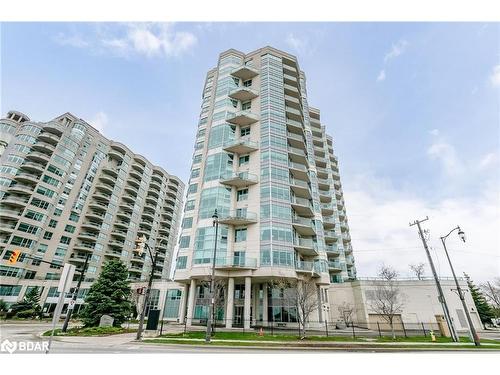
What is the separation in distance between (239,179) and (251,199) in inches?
128

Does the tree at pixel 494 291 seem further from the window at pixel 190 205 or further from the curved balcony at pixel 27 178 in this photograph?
the curved balcony at pixel 27 178

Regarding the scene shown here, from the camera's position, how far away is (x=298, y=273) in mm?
33250

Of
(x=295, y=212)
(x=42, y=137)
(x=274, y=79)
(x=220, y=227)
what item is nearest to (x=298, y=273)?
(x=295, y=212)

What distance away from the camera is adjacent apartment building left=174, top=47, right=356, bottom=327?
107ft

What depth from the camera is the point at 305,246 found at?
3538 centimetres

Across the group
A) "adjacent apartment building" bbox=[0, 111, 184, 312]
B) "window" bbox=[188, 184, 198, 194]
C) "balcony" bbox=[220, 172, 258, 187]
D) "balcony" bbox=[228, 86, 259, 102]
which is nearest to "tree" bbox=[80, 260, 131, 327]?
"window" bbox=[188, 184, 198, 194]

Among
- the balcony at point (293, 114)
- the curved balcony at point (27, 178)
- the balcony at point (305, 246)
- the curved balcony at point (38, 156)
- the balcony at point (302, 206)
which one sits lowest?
the balcony at point (305, 246)

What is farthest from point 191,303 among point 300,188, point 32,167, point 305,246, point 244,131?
point 32,167

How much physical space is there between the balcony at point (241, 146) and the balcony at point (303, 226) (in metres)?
12.5

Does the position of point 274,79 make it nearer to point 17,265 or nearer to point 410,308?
point 410,308

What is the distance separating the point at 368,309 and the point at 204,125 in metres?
41.0

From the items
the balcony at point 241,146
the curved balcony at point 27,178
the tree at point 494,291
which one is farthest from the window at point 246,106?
the tree at point 494,291

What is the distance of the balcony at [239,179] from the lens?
36.7 m

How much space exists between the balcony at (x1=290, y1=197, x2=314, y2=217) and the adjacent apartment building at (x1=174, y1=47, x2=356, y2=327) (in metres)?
0.15
